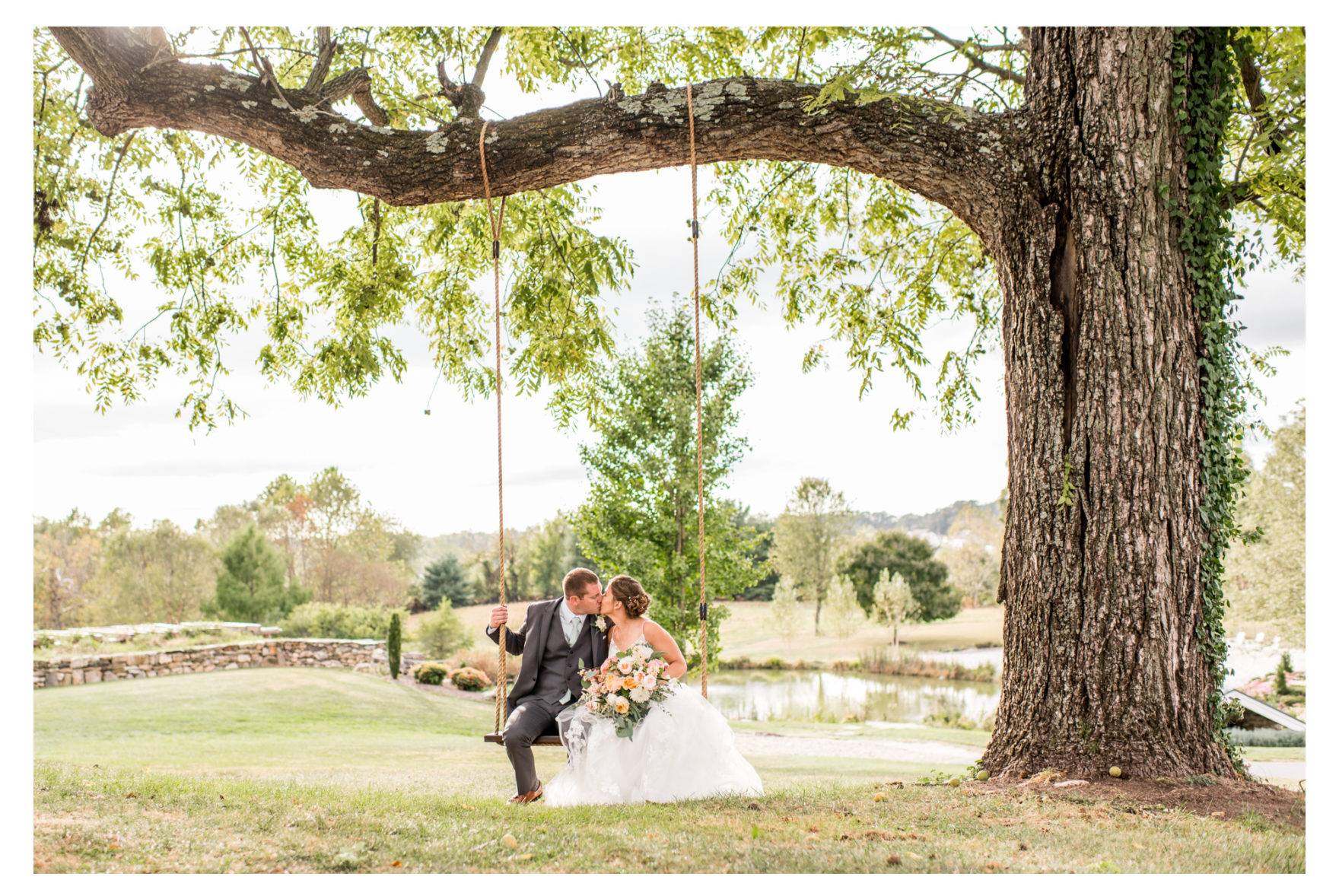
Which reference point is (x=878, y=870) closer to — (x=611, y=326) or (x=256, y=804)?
(x=256, y=804)

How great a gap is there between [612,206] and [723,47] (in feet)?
42.4

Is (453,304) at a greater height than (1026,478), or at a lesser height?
greater

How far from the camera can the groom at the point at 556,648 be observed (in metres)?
3.58

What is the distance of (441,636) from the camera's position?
52.2 feet

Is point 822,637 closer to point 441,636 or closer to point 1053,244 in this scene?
point 441,636

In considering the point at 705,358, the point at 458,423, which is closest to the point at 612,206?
the point at 705,358

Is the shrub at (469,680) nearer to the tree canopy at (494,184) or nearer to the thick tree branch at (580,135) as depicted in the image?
the tree canopy at (494,184)

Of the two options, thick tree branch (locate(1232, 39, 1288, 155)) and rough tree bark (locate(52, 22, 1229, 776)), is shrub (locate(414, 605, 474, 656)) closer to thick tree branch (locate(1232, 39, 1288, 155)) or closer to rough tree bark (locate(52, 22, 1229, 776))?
rough tree bark (locate(52, 22, 1229, 776))

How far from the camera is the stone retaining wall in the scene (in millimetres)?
11352

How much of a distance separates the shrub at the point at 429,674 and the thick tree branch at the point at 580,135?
10.7 meters

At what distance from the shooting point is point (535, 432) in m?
21.3

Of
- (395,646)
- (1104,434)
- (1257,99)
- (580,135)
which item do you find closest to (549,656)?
(580,135)

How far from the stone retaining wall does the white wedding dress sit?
10924mm

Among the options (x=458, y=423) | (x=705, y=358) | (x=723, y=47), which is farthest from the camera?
(x=458, y=423)
